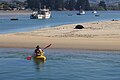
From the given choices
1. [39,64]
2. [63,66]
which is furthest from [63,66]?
[39,64]

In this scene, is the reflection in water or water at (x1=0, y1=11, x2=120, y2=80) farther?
the reflection in water

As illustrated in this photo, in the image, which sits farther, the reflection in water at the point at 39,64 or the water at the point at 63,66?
the reflection in water at the point at 39,64

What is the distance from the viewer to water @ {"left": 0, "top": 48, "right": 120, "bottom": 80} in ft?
77.8

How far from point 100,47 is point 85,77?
14168 millimetres

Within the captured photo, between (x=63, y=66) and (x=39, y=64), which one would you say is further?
(x=39, y=64)

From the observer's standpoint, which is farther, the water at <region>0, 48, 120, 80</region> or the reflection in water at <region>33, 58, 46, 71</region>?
the reflection in water at <region>33, 58, 46, 71</region>

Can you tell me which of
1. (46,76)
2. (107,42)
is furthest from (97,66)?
(107,42)

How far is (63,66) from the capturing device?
90.0 feet

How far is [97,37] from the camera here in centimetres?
4441

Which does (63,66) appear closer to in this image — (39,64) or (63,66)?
(63,66)

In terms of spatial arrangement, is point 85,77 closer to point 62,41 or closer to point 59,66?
point 59,66

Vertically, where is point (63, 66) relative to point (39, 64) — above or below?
above

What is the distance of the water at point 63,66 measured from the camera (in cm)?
2372

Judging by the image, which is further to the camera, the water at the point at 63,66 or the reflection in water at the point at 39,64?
the reflection in water at the point at 39,64
